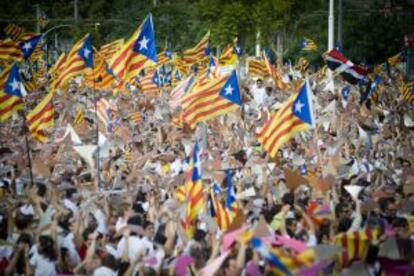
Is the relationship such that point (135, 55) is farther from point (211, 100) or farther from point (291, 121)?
point (291, 121)

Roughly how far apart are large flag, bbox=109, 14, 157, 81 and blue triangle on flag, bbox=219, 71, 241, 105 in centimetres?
196

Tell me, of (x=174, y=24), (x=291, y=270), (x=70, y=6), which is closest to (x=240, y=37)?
(x=174, y=24)

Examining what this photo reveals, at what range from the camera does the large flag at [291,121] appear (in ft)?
40.3

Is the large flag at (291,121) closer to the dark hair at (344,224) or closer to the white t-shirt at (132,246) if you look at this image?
the dark hair at (344,224)

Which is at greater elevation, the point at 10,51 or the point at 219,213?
the point at 10,51

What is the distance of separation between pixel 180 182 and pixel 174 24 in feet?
136

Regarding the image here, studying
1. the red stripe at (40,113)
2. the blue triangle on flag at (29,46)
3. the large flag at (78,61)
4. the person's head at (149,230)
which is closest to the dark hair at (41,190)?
the person's head at (149,230)

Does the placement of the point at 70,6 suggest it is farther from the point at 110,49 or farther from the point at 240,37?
the point at 110,49

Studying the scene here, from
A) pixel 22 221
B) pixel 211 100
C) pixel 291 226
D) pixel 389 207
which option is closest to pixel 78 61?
pixel 211 100

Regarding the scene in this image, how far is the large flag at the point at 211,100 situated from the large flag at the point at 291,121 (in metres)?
1.37

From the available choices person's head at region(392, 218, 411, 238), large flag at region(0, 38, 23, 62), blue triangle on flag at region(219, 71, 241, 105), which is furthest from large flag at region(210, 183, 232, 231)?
large flag at region(0, 38, 23, 62)

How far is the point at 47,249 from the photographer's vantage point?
8305mm

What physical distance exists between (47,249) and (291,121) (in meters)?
5.10

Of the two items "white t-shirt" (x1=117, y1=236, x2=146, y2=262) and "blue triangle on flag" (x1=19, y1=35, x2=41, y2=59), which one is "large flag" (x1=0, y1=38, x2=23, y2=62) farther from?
"white t-shirt" (x1=117, y1=236, x2=146, y2=262)
